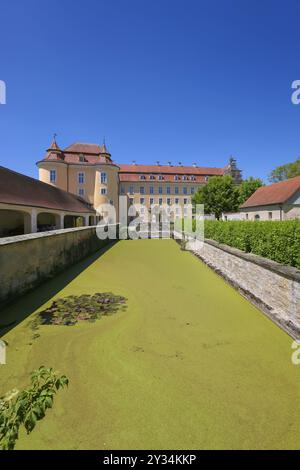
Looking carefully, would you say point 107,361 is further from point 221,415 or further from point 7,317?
point 7,317

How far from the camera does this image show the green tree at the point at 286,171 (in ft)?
163

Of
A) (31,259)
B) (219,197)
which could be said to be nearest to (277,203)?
(219,197)

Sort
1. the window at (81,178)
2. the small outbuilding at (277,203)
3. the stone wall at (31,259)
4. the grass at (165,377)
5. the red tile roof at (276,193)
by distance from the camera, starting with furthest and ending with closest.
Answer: the window at (81,178) < the red tile roof at (276,193) < the small outbuilding at (277,203) < the stone wall at (31,259) < the grass at (165,377)

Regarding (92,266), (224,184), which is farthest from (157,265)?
(224,184)

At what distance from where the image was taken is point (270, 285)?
467cm

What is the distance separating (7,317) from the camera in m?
Answer: 4.54

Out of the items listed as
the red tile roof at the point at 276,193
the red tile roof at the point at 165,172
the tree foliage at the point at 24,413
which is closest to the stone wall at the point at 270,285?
the tree foliage at the point at 24,413

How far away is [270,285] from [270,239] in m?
1.49

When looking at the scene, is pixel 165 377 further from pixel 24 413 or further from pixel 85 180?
pixel 85 180

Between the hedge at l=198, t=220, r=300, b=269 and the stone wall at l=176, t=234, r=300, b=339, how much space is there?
1.01ft

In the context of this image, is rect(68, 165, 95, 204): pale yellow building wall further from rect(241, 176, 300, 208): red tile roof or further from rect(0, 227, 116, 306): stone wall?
rect(0, 227, 116, 306): stone wall

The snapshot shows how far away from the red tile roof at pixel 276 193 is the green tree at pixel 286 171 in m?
24.7

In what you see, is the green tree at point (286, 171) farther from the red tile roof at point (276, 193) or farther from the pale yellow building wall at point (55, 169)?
the pale yellow building wall at point (55, 169)

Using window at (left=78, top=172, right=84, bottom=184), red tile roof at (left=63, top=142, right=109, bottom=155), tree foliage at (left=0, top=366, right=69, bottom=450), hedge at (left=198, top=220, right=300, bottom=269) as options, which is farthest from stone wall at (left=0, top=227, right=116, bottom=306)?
red tile roof at (left=63, top=142, right=109, bottom=155)
